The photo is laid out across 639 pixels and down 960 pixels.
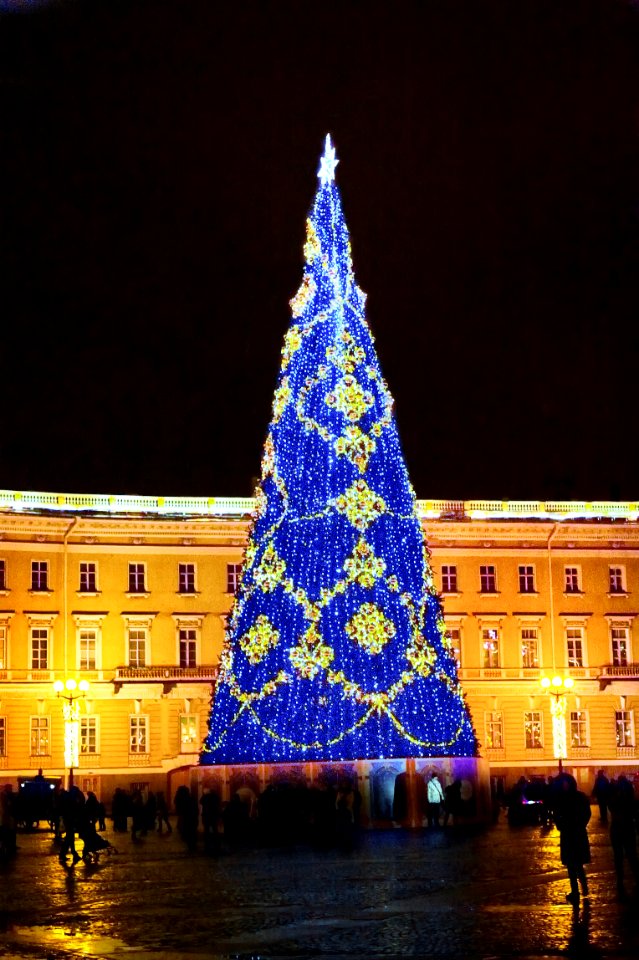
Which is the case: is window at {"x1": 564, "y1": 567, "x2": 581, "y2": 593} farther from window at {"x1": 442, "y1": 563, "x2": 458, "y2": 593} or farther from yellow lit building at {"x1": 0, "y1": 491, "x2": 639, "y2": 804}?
window at {"x1": 442, "y1": 563, "x2": 458, "y2": 593}

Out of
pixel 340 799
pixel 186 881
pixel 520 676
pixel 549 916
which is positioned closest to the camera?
pixel 549 916

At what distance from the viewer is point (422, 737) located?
3628cm

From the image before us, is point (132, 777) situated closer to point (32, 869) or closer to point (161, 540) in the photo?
point (161, 540)

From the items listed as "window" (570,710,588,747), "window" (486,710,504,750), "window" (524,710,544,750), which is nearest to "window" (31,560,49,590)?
"window" (486,710,504,750)

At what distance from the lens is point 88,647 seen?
6488 centimetres

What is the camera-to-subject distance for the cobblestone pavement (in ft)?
50.0

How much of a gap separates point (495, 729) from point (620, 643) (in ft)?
21.9

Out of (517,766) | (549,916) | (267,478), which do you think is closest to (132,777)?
(517,766)

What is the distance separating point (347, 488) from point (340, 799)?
22.3ft

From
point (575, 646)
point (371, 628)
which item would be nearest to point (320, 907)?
point (371, 628)

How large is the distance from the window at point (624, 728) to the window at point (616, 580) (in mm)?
5107

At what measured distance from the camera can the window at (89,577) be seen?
65.1 meters

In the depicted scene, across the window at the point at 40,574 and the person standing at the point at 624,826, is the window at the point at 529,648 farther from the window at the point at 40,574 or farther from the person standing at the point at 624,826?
the person standing at the point at 624,826

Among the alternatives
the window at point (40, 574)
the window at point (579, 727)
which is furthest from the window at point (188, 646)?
the window at point (579, 727)
